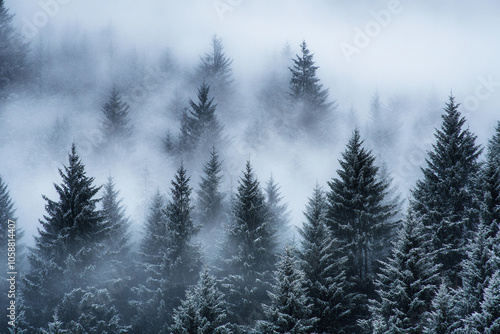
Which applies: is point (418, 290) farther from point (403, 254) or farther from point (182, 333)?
point (182, 333)

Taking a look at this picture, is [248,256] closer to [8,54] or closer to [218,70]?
[218,70]

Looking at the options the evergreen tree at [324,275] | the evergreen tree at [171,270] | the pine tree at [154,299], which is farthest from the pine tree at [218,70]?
the evergreen tree at [324,275]

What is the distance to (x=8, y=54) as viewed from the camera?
7288 cm

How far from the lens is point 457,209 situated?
90.1 feet

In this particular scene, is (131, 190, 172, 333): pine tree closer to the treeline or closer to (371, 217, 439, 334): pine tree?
the treeline

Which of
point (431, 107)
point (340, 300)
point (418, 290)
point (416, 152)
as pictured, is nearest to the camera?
point (418, 290)

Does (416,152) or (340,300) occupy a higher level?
(416,152)

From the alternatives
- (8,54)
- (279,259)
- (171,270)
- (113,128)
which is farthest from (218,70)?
(279,259)

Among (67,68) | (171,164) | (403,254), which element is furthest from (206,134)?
(67,68)

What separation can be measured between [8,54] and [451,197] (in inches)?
3085

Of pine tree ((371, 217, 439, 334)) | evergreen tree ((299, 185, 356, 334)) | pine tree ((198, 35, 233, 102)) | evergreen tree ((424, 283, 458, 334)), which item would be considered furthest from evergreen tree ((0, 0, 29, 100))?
evergreen tree ((424, 283, 458, 334))

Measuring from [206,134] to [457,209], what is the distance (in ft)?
134

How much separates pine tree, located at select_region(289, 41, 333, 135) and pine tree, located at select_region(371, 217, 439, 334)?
166 feet

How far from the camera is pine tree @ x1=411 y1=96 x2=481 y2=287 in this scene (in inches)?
1031
